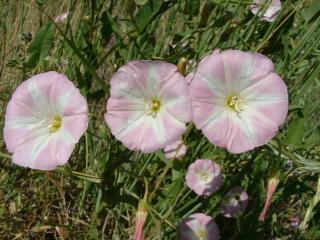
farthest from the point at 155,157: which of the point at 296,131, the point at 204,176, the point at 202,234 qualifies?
the point at 296,131

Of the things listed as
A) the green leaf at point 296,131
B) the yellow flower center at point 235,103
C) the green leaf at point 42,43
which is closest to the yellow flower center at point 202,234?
the green leaf at point 296,131

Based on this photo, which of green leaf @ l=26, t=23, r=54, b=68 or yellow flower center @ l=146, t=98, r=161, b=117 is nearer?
yellow flower center @ l=146, t=98, r=161, b=117

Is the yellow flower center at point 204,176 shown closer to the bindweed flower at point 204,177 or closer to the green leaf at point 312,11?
the bindweed flower at point 204,177

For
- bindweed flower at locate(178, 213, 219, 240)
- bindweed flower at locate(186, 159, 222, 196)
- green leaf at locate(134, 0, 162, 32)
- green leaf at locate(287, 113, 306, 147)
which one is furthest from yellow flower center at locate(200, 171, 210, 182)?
green leaf at locate(134, 0, 162, 32)

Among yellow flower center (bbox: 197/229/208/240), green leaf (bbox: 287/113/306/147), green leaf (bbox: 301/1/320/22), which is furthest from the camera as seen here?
yellow flower center (bbox: 197/229/208/240)

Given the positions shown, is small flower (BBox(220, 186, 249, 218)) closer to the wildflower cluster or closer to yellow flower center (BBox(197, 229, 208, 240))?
yellow flower center (BBox(197, 229, 208, 240))

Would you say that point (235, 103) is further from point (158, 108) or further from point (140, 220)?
point (140, 220)

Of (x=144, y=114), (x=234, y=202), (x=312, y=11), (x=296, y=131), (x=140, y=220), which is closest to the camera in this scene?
(x=140, y=220)
